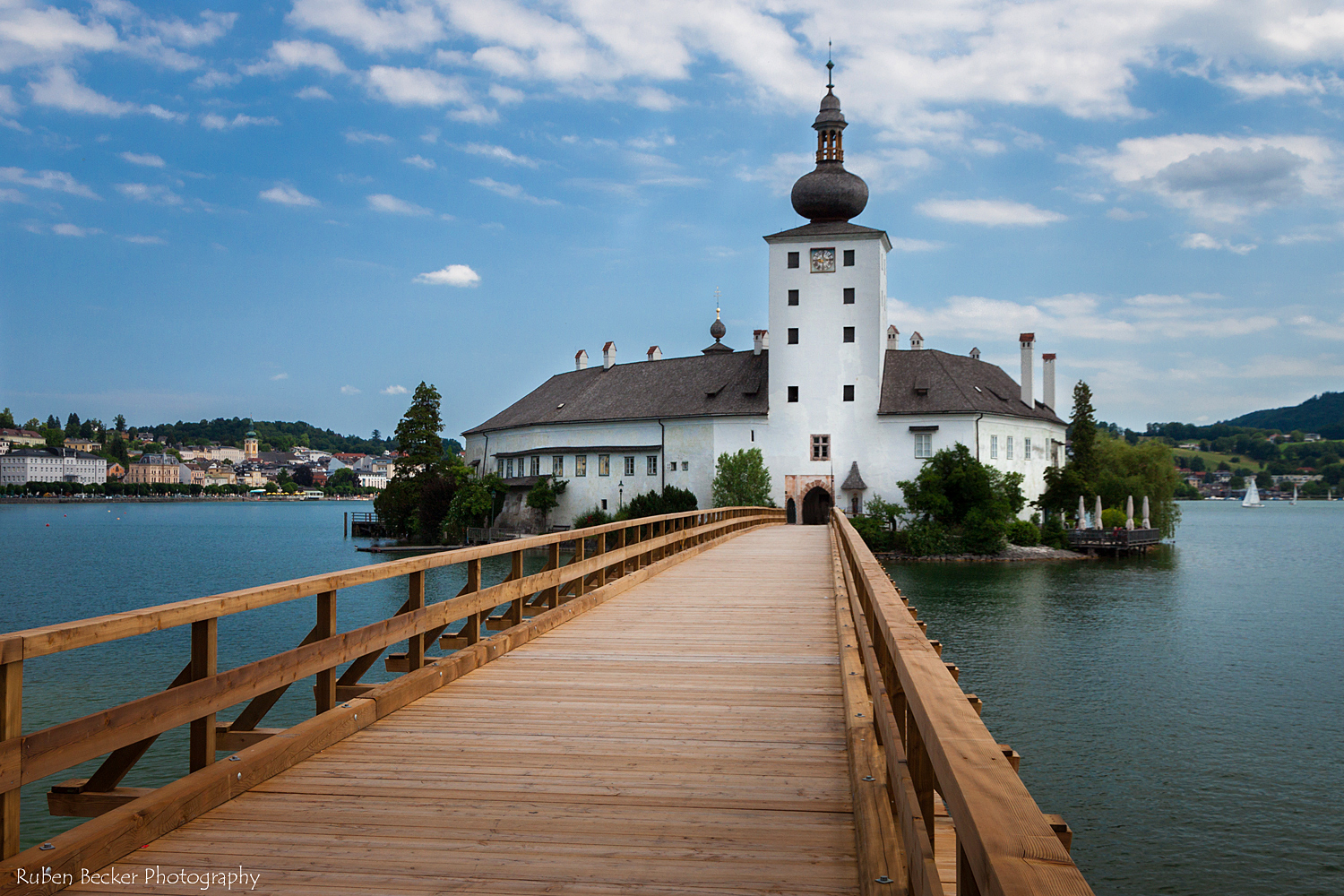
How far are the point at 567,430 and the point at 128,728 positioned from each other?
2437 inches

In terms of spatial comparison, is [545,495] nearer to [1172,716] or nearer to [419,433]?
[419,433]

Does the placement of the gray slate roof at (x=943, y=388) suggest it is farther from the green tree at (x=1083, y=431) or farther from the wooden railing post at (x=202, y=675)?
the wooden railing post at (x=202, y=675)

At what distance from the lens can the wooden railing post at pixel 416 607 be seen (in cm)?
694

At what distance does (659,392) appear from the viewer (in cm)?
6394

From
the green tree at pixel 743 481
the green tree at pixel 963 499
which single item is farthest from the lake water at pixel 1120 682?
the green tree at pixel 743 481

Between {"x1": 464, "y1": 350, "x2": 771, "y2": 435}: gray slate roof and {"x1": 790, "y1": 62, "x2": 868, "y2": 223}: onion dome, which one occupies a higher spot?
{"x1": 790, "y1": 62, "x2": 868, "y2": 223}: onion dome

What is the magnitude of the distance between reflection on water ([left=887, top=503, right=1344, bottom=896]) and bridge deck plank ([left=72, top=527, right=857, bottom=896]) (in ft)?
26.2

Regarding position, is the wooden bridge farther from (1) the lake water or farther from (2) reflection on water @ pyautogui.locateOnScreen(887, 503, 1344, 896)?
(2) reflection on water @ pyautogui.locateOnScreen(887, 503, 1344, 896)

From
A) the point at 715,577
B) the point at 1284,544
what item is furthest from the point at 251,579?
the point at 1284,544

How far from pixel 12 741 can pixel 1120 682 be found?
23.8m

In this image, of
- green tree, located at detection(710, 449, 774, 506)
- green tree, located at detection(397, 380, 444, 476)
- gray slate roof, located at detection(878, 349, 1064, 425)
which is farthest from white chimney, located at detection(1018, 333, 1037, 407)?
green tree, located at detection(397, 380, 444, 476)

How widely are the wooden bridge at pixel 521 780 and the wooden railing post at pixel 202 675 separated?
1 cm

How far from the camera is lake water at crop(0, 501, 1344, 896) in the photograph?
43.6 ft

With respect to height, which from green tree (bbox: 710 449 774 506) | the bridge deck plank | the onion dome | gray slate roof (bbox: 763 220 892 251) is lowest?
the bridge deck plank
